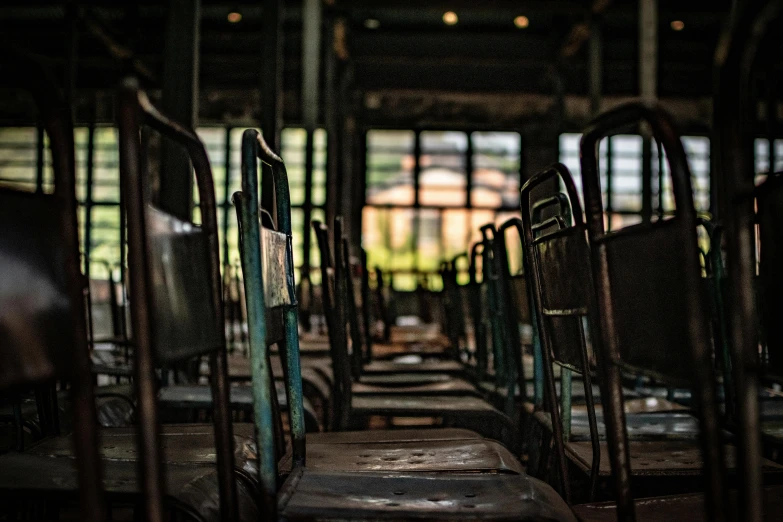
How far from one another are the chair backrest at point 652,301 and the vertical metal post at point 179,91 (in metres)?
3.61

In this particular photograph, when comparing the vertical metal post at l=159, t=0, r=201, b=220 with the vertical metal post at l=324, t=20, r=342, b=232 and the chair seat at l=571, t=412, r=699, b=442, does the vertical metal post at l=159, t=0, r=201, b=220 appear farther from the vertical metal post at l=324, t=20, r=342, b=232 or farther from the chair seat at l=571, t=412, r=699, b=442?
the vertical metal post at l=324, t=20, r=342, b=232

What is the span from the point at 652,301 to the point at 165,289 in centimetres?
63

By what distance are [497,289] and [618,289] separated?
4.90ft

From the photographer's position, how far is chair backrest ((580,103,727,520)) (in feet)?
2.81

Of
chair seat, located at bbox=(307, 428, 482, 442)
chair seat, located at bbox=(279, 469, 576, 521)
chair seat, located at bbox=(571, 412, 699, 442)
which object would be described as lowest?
chair seat, located at bbox=(571, 412, 699, 442)

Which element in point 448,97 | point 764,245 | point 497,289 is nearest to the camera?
point 764,245

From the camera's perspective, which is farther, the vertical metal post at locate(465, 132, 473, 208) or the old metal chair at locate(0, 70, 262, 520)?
the vertical metal post at locate(465, 132, 473, 208)

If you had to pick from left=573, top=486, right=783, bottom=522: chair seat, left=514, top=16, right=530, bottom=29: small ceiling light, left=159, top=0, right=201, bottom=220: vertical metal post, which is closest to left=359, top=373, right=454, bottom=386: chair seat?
left=573, top=486, right=783, bottom=522: chair seat

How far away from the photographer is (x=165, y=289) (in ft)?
3.07

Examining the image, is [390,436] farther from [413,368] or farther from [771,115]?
[413,368]

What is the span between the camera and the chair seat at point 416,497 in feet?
3.53

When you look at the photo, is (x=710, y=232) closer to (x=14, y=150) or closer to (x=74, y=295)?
(x=74, y=295)

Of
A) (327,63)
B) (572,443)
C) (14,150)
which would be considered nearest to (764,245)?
(572,443)

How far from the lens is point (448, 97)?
1191 cm
